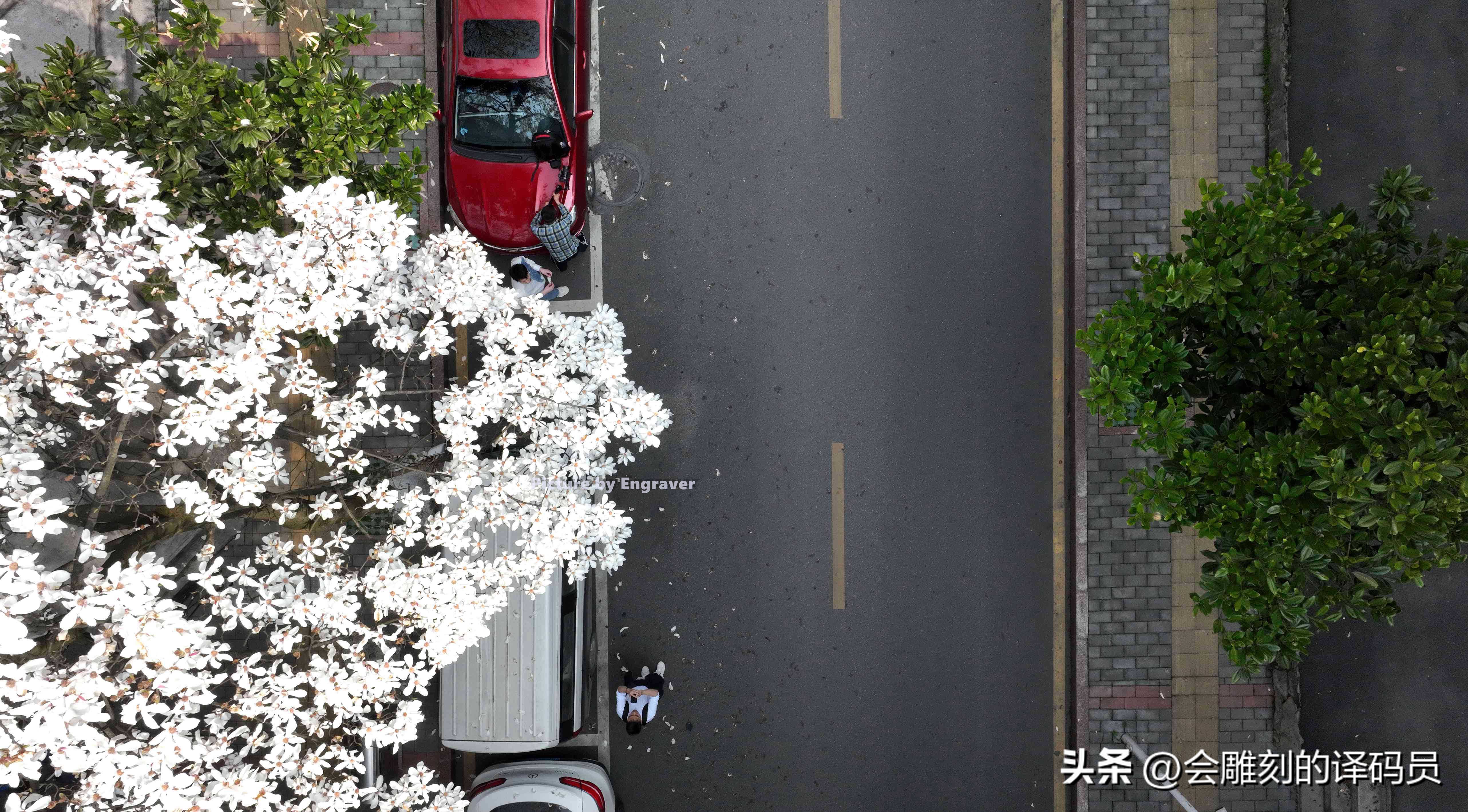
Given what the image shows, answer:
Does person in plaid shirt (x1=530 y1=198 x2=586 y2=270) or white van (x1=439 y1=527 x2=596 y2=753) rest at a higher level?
person in plaid shirt (x1=530 y1=198 x2=586 y2=270)

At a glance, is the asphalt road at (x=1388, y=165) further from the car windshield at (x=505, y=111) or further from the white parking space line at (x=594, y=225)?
the car windshield at (x=505, y=111)

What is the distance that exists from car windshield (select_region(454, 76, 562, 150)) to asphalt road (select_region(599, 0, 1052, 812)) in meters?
1.04

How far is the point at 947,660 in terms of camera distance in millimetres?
9117

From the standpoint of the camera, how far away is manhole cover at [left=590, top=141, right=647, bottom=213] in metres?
9.06

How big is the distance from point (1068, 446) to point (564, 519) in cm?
629

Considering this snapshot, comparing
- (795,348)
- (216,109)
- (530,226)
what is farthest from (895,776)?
(216,109)

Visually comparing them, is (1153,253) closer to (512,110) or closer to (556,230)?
(556,230)

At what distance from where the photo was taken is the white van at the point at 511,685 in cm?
764

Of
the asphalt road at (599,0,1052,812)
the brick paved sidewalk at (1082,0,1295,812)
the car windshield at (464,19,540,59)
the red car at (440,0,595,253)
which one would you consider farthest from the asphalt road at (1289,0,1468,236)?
the car windshield at (464,19,540,59)

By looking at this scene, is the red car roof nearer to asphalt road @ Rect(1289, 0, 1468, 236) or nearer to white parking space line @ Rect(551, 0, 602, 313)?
white parking space line @ Rect(551, 0, 602, 313)

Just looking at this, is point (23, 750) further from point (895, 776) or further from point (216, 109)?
point (895, 776)

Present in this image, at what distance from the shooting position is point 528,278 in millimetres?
8648

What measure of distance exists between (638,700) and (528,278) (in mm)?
5144

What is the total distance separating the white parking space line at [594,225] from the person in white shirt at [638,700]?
4.54 m
